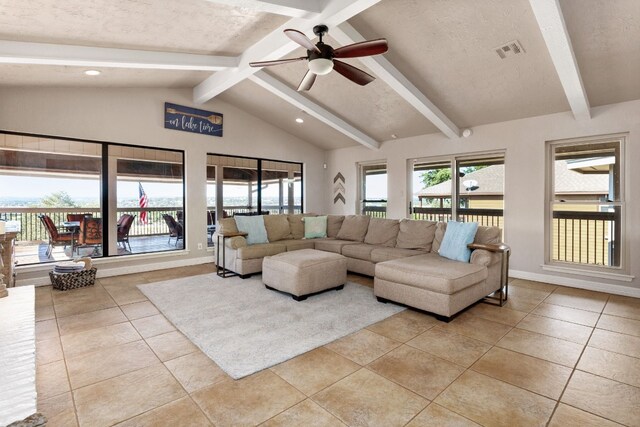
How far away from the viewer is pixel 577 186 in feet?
15.0

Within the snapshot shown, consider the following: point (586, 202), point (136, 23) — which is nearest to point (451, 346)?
point (586, 202)

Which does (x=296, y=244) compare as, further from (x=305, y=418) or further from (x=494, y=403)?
(x=494, y=403)

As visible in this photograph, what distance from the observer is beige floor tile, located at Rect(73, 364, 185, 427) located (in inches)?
70.4

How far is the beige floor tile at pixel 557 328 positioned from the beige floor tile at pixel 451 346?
2.28 feet

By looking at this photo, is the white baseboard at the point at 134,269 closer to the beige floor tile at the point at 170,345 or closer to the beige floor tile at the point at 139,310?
the beige floor tile at the point at 139,310

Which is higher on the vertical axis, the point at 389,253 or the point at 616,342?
the point at 389,253

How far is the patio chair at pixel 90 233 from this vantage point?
16.1 ft

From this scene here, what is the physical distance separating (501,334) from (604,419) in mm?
1096

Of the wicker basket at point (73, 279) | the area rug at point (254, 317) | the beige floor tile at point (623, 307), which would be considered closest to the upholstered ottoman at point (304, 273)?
the area rug at point (254, 317)

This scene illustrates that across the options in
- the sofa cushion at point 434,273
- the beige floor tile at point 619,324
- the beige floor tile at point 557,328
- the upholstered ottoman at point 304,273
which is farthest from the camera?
the upholstered ottoman at point 304,273

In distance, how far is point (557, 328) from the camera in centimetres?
300

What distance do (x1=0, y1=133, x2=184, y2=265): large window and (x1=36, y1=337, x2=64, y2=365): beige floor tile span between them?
1.98 m

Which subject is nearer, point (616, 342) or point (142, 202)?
point (616, 342)

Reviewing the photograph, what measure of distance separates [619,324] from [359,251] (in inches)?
114
